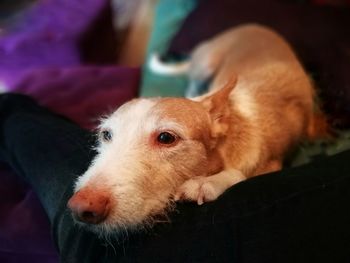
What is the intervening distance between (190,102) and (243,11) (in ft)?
4.99

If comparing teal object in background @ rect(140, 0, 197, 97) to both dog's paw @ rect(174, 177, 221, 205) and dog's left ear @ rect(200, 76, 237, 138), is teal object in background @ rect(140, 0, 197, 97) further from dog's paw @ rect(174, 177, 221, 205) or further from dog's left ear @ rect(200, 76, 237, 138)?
dog's paw @ rect(174, 177, 221, 205)

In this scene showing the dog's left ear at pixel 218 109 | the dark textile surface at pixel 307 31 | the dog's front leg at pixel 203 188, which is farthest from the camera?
the dark textile surface at pixel 307 31

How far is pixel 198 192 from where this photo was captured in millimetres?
1226

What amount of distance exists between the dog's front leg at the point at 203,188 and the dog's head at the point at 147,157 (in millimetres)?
35

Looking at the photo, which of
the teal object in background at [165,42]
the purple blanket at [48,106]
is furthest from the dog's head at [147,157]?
the teal object in background at [165,42]

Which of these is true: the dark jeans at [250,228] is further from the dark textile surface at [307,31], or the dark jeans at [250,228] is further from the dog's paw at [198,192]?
the dark textile surface at [307,31]

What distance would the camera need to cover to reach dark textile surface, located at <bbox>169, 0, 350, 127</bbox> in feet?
6.82

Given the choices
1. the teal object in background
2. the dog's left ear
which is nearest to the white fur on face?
the dog's left ear

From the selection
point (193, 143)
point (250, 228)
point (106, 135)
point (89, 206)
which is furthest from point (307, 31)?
point (89, 206)

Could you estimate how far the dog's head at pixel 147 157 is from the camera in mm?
1068

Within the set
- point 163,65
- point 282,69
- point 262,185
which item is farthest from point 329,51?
point 262,185

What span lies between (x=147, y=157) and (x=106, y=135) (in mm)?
190

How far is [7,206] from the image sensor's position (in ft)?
4.73

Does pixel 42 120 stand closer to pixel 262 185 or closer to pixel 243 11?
pixel 262 185
